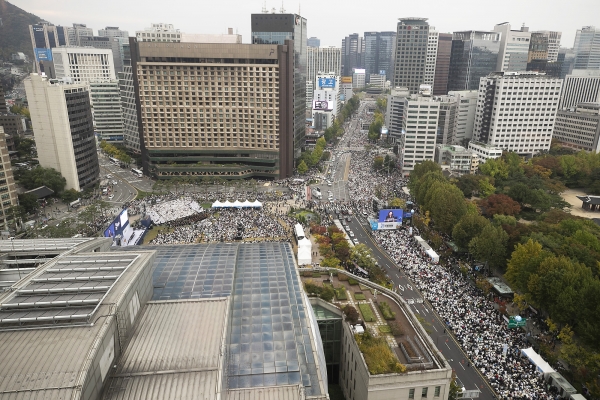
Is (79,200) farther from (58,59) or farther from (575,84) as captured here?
(575,84)

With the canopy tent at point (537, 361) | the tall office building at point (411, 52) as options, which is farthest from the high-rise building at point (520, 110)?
the canopy tent at point (537, 361)

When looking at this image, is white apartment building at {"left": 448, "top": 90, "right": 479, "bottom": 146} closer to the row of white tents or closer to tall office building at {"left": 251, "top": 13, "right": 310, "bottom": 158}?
tall office building at {"left": 251, "top": 13, "right": 310, "bottom": 158}

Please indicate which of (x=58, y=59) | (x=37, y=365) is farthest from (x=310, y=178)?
(x=58, y=59)

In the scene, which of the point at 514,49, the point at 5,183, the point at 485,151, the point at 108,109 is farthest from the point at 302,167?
the point at 514,49

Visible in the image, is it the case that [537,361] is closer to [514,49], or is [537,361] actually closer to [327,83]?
[327,83]

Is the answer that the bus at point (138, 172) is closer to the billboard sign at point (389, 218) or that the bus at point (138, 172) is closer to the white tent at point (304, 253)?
the white tent at point (304, 253)

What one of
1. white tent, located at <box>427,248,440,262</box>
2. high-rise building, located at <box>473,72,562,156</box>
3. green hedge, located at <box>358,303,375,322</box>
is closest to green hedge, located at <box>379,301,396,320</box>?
green hedge, located at <box>358,303,375,322</box>
